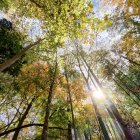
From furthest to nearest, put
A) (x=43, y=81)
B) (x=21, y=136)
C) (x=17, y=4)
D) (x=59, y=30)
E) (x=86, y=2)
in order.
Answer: (x=21, y=136)
(x=43, y=81)
(x=17, y=4)
(x=59, y=30)
(x=86, y=2)

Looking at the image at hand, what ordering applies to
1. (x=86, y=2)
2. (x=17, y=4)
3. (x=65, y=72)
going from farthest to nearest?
(x=65, y=72), (x=17, y=4), (x=86, y=2)

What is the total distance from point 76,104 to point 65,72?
162 inches

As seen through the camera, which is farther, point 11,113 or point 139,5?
point 11,113

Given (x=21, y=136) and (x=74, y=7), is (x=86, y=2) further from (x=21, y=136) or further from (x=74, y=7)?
(x=21, y=136)

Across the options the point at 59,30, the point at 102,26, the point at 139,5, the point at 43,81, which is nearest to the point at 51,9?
the point at 59,30

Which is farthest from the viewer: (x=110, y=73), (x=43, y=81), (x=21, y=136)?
(x=110, y=73)

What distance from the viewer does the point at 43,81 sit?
14.6m

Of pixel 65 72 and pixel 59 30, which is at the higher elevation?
pixel 65 72

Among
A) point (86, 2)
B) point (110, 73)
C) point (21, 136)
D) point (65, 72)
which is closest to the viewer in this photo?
point (86, 2)

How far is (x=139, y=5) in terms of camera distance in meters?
11.3

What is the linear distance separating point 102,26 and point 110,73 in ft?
61.7

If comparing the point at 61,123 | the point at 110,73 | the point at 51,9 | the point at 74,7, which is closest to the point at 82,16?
the point at 74,7

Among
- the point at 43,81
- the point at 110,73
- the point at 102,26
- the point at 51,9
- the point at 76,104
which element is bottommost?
the point at 102,26

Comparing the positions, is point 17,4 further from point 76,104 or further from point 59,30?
point 76,104
